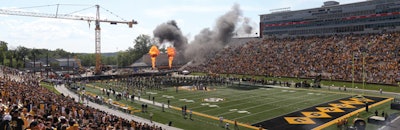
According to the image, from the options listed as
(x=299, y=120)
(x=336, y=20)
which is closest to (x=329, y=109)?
(x=299, y=120)

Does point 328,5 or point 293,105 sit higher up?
point 328,5

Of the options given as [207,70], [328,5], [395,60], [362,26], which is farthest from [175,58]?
[395,60]

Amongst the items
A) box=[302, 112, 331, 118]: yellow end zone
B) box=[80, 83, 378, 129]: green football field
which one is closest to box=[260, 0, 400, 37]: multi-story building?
box=[80, 83, 378, 129]: green football field

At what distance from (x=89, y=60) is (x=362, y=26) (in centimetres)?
10194

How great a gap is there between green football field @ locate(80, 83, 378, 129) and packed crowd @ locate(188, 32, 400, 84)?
1052cm

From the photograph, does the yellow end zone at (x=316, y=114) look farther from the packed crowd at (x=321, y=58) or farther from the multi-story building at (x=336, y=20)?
the multi-story building at (x=336, y=20)

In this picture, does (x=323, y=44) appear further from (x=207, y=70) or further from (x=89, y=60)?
(x=89, y=60)

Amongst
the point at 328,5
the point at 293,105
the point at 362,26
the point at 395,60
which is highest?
the point at 328,5

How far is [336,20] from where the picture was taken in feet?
207

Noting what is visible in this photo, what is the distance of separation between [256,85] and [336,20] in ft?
86.7

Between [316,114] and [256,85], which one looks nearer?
[316,114]

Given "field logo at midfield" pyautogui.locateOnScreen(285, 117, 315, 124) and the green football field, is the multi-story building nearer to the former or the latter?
the green football field

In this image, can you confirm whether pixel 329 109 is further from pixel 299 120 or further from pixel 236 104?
pixel 236 104

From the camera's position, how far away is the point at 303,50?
62.3m
